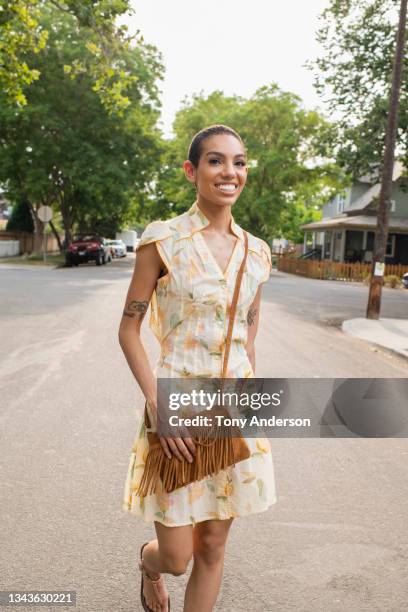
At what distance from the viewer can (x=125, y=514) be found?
13.4ft

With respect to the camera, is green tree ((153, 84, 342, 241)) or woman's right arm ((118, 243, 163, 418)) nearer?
woman's right arm ((118, 243, 163, 418))

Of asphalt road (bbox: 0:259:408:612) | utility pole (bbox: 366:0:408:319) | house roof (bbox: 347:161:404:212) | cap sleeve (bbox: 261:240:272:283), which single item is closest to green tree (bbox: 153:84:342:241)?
house roof (bbox: 347:161:404:212)

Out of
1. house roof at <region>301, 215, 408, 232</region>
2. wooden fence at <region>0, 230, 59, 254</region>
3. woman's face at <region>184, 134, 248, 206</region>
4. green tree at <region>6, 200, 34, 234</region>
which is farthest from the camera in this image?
green tree at <region>6, 200, 34, 234</region>

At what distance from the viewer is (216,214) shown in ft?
8.00

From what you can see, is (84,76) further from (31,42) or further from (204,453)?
(204,453)

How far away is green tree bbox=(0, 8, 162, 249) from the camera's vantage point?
38.0 metres

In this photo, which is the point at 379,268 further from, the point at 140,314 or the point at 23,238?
the point at 23,238

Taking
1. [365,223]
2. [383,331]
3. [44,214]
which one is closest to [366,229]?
[365,223]

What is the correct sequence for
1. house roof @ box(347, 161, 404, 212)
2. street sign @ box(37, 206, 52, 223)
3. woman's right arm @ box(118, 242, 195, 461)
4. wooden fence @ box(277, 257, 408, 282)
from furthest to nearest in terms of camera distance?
house roof @ box(347, 161, 404, 212), wooden fence @ box(277, 257, 408, 282), street sign @ box(37, 206, 52, 223), woman's right arm @ box(118, 242, 195, 461)

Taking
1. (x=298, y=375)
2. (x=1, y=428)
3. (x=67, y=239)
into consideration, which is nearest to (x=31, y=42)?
(x=298, y=375)

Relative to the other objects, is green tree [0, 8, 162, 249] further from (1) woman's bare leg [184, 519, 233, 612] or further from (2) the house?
(1) woman's bare leg [184, 519, 233, 612]

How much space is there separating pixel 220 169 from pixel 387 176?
1474cm

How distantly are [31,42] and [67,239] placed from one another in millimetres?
30593

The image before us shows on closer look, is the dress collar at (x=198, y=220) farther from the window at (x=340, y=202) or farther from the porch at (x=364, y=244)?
the window at (x=340, y=202)
